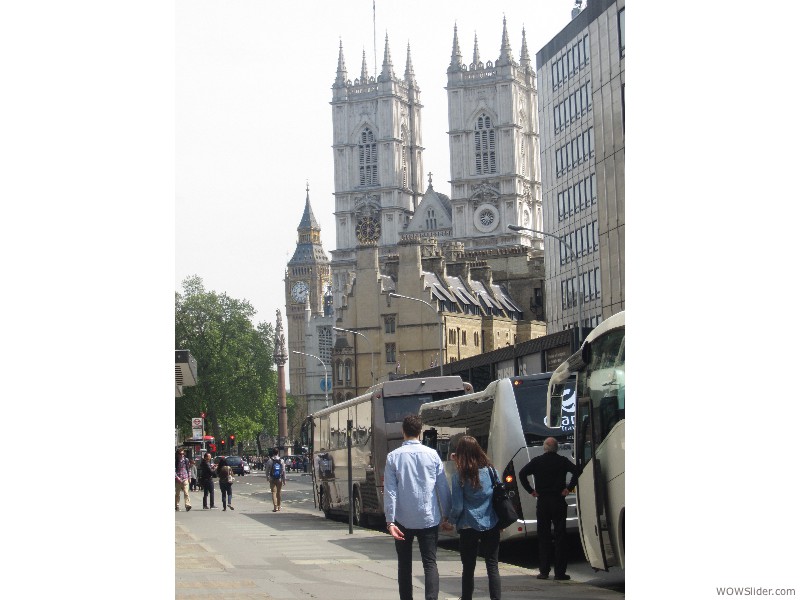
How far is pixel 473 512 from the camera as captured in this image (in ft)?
40.1

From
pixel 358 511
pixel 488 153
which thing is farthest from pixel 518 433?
pixel 488 153

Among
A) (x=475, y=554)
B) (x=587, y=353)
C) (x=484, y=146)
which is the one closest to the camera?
(x=475, y=554)

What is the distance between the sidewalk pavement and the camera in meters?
12.7

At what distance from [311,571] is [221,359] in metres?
85.6

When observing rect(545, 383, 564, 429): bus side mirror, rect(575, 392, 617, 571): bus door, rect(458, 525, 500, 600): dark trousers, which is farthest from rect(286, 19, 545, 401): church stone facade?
rect(458, 525, 500, 600): dark trousers

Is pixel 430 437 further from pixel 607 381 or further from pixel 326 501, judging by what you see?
pixel 607 381

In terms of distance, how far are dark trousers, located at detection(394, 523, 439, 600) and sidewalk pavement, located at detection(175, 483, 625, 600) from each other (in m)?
0.68

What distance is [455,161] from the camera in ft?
640

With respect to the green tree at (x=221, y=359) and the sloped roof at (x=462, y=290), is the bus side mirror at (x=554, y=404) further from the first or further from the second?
the sloped roof at (x=462, y=290)

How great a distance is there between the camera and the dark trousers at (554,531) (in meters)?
15.5

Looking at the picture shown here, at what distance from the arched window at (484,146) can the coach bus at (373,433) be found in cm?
16252
